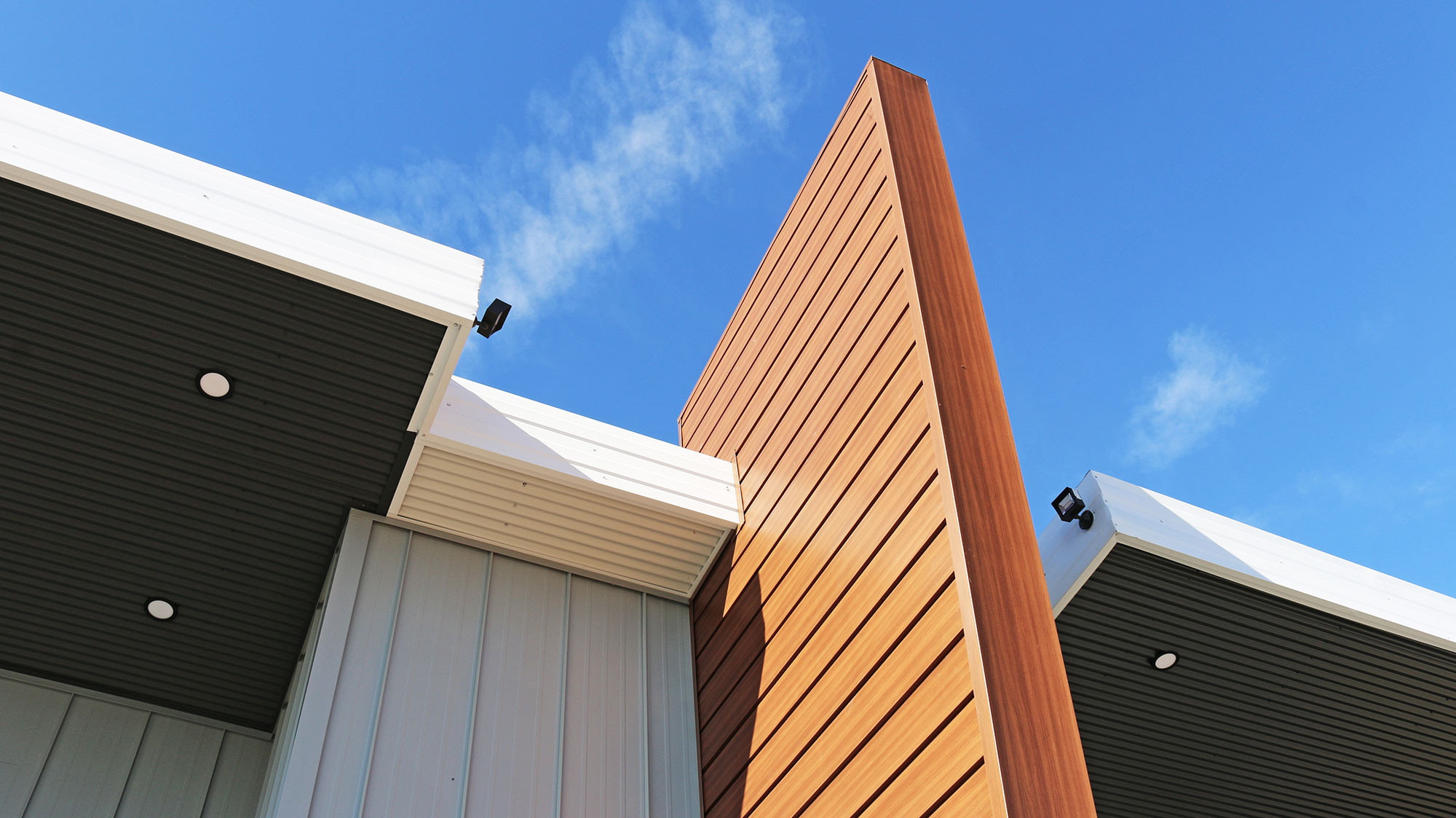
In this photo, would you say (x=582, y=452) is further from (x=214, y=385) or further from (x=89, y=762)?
(x=89, y=762)

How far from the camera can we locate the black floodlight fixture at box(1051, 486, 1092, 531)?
12.7ft

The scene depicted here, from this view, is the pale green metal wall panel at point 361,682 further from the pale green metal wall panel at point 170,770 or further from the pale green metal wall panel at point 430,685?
the pale green metal wall panel at point 170,770

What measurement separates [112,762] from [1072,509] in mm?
4232

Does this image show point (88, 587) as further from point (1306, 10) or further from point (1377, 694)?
point (1306, 10)

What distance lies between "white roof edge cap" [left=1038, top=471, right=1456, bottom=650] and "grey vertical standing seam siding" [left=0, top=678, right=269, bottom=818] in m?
3.75

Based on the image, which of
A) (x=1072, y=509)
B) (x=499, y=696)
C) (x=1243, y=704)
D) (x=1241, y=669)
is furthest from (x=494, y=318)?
(x=1243, y=704)

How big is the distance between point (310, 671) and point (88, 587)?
1.35 m

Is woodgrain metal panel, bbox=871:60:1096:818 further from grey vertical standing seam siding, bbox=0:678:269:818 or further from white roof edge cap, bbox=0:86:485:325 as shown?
grey vertical standing seam siding, bbox=0:678:269:818

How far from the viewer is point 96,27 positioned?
6207mm

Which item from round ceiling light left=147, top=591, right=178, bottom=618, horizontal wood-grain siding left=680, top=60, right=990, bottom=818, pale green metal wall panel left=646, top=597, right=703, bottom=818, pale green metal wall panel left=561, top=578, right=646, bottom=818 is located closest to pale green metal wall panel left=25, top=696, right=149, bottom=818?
round ceiling light left=147, top=591, right=178, bottom=618

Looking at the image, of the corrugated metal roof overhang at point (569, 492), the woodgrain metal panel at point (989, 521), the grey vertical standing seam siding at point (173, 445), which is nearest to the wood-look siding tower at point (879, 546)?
the woodgrain metal panel at point (989, 521)

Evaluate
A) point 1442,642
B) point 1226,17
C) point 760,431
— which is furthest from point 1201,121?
point 760,431

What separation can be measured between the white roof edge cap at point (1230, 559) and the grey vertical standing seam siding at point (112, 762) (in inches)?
148

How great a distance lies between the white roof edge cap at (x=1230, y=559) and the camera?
3.82 meters
